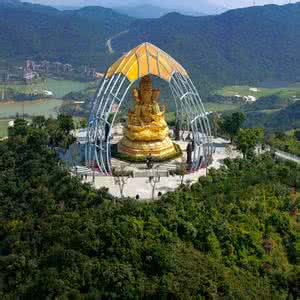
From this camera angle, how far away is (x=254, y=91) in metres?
85.8

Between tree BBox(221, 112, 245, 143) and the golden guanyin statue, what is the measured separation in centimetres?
462

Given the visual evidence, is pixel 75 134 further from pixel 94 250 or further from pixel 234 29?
pixel 234 29

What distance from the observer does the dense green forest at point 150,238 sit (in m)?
17.0

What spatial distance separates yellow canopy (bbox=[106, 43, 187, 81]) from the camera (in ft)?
80.5

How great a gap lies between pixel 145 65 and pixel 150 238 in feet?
32.2

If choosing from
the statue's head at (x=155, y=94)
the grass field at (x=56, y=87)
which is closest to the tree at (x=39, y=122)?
the statue's head at (x=155, y=94)

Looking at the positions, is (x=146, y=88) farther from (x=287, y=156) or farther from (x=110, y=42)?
(x=110, y=42)

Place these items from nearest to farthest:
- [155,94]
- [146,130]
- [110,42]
Answer: [146,130]
[155,94]
[110,42]

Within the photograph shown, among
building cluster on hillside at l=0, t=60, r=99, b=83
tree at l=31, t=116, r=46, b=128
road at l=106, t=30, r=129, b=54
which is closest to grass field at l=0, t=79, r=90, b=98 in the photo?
building cluster on hillside at l=0, t=60, r=99, b=83

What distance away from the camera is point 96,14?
7441 inches

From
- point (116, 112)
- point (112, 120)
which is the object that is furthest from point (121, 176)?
point (116, 112)

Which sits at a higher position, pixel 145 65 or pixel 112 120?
pixel 145 65

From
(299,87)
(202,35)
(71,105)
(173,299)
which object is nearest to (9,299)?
(173,299)

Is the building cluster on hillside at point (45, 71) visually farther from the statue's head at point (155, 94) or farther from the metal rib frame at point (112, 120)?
the metal rib frame at point (112, 120)
